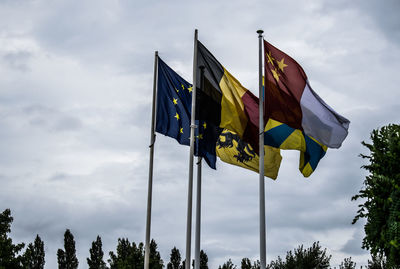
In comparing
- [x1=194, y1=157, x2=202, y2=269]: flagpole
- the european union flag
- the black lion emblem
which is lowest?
[x1=194, y1=157, x2=202, y2=269]: flagpole

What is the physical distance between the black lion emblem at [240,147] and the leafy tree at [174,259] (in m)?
62.5

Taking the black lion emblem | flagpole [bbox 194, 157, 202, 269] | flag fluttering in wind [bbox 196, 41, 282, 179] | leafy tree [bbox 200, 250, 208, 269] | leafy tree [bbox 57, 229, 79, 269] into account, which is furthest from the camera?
leafy tree [bbox 57, 229, 79, 269]

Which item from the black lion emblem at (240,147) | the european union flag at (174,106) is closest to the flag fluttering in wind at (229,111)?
the black lion emblem at (240,147)

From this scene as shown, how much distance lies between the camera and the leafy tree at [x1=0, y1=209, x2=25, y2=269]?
156ft

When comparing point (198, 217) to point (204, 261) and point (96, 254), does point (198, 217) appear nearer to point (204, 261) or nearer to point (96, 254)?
point (204, 261)

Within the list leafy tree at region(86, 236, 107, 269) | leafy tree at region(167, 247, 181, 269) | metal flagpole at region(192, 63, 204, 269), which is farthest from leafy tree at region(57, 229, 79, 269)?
metal flagpole at region(192, 63, 204, 269)

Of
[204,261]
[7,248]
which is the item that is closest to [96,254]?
[204,261]

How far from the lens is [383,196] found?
23234 millimetres

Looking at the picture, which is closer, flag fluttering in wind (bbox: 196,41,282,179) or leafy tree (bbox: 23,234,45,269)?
flag fluttering in wind (bbox: 196,41,282,179)

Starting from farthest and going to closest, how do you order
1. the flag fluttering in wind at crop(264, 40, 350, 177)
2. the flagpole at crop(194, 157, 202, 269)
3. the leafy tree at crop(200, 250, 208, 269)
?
1. the leafy tree at crop(200, 250, 208, 269)
2. the flagpole at crop(194, 157, 202, 269)
3. the flag fluttering in wind at crop(264, 40, 350, 177)

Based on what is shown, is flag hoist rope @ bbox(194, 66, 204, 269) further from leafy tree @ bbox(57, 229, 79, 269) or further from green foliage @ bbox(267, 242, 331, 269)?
leafy tree @ bbox(57, 229, 79, 269)

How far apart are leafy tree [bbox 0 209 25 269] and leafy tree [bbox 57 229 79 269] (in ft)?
105

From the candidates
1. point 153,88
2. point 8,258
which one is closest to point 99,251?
point 8,258

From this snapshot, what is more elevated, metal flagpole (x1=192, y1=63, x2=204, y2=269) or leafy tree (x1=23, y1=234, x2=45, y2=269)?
leafy tree (x1=23, y1=234, x2=45, y2=269)
